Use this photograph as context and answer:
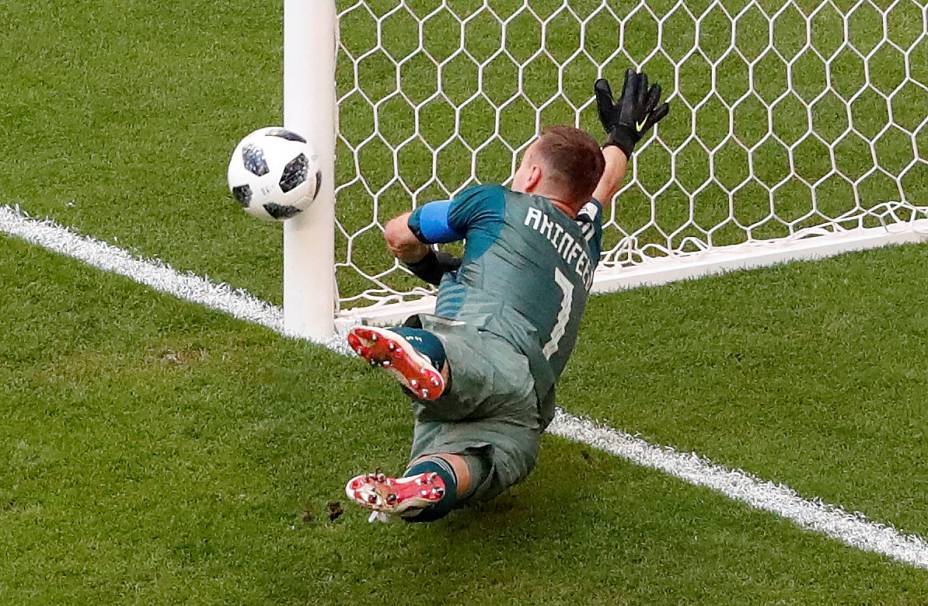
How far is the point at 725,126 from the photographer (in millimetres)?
5711

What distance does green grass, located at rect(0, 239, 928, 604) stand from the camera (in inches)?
129

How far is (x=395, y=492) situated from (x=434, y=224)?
830mm

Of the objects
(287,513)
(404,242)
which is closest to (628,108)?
(404,242)

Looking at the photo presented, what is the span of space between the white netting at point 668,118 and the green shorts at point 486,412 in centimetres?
130

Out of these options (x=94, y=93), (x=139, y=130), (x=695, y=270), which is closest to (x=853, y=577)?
(x=695, y=270)

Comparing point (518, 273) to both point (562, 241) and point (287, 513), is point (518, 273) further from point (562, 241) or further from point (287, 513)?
point (287, 513)

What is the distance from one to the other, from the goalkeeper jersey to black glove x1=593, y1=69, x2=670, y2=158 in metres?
0.55

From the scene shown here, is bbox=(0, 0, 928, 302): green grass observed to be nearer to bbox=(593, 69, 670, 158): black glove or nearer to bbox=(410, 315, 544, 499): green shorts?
bbox=(593, 69, 670, 158): black glove

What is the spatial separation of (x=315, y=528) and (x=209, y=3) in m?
3.80

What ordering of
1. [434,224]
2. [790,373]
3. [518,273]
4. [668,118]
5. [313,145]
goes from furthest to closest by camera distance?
[668,118]
[790,373]
[313,145]
[434,224]
[518,273]

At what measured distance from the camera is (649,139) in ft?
18.2

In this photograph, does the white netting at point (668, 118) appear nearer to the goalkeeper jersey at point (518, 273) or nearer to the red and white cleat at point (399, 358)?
the goalkeeper jersey at point (518, 273)

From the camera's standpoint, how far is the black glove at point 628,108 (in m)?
3.96

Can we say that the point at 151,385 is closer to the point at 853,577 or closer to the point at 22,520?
the point at 22,520
